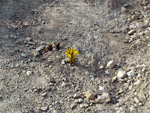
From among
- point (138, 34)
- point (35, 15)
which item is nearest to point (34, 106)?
point (35, 15)

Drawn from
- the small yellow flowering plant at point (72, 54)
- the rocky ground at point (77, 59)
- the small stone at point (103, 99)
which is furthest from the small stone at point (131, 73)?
the small yellow flowering plant at point (72, 54)

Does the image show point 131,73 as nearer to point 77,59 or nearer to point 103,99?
point 103,99

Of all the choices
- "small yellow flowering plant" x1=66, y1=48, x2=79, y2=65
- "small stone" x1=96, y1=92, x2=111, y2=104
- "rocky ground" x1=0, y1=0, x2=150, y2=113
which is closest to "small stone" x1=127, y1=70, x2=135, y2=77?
"rocky ground" x1=0, y1=0, x2=150, y2=113

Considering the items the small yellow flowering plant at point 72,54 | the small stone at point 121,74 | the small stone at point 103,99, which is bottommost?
the small stone at point 103,99

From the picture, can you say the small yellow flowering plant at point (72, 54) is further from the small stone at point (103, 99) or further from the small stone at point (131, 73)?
the small stone at point (131, 73)

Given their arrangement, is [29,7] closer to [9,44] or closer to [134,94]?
[9,44]

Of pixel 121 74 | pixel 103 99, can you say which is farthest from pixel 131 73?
pixel 103 99

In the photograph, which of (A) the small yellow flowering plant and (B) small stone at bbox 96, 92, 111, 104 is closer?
(B) small stone at bbox 96, 92, 111, 104

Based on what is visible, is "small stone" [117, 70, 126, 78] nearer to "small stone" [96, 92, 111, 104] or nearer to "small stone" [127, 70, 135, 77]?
"small stone" [127, 70, 135, 77]
